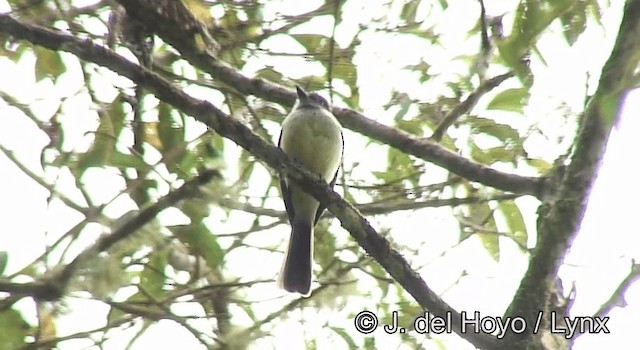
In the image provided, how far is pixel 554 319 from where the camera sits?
8.06 ft

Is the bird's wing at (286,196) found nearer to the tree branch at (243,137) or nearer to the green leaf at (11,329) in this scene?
the tree branch at (243,137)

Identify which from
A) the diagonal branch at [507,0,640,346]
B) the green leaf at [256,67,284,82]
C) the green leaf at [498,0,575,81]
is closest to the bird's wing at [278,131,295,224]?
the green leaf at [256,67,284,82]

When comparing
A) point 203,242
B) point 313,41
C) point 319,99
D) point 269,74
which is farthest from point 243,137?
point 319,99

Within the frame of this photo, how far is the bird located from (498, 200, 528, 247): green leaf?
914 millimetres

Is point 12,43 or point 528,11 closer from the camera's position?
point 528,11

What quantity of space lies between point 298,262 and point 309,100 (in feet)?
2.60

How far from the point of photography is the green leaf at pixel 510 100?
2.79 metres

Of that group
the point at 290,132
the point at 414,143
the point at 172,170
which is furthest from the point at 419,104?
the point at 172,170

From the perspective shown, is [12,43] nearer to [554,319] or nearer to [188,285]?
[188,285]

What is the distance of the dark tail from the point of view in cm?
317

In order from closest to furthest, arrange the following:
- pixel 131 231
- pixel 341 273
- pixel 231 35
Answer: pixel 131 231, pixel 341 273, pixel 231 35

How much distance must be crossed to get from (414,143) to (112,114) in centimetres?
109

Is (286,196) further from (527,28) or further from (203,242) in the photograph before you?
(527,28)

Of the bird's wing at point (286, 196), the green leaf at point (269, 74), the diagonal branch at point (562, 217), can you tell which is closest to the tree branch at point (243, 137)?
the diagonal branch at point (562, 217)
